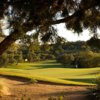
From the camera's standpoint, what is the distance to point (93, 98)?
18.2 metres

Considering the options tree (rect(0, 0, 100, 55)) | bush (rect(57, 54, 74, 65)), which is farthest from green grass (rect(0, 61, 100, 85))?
tree (rect(0, 0, 100, 55))

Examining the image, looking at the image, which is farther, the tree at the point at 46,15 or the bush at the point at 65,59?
the bush at the point at 65,59

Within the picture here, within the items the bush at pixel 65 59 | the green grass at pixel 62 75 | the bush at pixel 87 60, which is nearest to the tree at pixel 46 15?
the green grass at pixel 62 75

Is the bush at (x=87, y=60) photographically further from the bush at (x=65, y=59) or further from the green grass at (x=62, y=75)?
the green grass at (x=62, y=75)

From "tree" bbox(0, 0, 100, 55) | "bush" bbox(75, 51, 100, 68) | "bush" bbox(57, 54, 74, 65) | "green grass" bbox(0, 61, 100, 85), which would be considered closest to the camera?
"tree" bbox(0, 0, 100, 55)

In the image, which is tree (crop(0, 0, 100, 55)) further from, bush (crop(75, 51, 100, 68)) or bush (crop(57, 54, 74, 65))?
bush (crop(57, 54, 74, 65))

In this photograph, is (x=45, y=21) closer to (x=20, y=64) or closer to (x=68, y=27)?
(x=68, y=27)

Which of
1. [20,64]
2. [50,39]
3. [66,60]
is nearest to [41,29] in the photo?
[50,39]

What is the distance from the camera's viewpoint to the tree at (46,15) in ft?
24.5

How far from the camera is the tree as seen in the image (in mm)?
7477

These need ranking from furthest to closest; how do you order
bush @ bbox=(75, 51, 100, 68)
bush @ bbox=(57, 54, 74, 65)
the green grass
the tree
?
bush @ bbox=(57, 54, 74, 65) < bush @ bbox=(75, 51, 100, 68) < the green grass < the tree

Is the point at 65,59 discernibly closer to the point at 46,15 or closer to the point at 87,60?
the point at 87,60

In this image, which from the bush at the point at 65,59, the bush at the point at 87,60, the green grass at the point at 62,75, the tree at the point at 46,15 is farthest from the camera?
the bush at the point at 65,59

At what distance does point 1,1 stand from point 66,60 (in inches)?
2508
